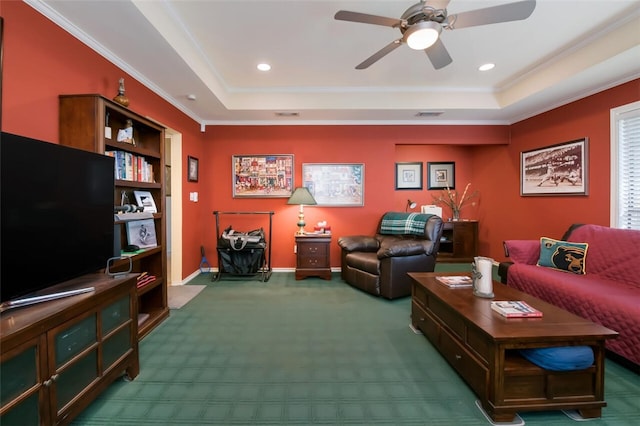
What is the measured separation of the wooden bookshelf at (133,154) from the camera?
5.89 feet

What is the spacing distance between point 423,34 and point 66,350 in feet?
9.06

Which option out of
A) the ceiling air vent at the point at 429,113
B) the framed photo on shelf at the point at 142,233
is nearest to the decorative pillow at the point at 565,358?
the framed photo on shelf at the point at 142,233

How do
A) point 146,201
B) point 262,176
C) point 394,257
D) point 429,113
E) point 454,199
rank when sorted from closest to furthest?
point 146,201 → point 394,257 → point 429,113 → point 262,176 → point 454,199

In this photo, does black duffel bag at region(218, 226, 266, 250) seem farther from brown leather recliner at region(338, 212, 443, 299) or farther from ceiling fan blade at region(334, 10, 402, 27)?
ceiling fan blade at region(334, 10, 402, 27)

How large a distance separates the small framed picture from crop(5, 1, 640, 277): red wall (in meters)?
0.10

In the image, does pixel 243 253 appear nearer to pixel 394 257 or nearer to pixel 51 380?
pixel 394 257

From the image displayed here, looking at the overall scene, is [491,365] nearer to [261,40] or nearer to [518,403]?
[518,403]

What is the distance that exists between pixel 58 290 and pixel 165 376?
33.7 inches

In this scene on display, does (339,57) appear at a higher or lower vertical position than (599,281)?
higher

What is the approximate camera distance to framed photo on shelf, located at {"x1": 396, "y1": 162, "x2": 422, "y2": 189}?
518 centimetres

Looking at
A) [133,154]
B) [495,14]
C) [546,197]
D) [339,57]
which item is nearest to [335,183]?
[339,57]

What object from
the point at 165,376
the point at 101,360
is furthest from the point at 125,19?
the point at 165,376

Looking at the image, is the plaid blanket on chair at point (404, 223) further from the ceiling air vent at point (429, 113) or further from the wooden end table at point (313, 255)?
the ceiling air vent at point (429, 113)

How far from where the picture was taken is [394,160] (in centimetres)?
435
